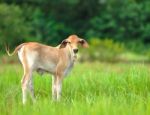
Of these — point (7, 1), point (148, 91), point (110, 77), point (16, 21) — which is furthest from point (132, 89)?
point (7, 1)

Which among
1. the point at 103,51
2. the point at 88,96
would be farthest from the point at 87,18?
the point at 88,96

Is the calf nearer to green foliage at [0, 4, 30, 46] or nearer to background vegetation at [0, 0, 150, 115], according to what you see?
background vegetation at [0, 0, 150, 115]

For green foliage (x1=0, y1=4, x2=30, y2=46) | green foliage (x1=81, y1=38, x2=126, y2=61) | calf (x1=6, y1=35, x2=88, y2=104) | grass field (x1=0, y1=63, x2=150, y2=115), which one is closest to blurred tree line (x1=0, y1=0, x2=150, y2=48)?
green foliage (x1=0, y1=4, x2=30, y2=46)

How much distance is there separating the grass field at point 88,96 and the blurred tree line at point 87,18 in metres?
27.0

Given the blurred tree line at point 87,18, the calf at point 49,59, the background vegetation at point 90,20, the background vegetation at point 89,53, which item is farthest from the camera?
the blurred tree line at point 87,18

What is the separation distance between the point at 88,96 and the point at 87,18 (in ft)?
111

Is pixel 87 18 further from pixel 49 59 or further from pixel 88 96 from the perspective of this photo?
pixel 88 96

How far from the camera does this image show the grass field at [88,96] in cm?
747

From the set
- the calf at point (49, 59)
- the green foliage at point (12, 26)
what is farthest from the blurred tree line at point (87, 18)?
the calf at point (49, 59)

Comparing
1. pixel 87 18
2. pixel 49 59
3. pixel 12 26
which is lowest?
pixel 49 59

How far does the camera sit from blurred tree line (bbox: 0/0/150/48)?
3966 cm

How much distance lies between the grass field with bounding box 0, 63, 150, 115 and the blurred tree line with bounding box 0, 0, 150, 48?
2696 cm

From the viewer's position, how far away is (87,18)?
42.7 metres

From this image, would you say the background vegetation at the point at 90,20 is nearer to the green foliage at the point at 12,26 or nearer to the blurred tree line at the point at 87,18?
the blurred tree line at the point at 87,18
